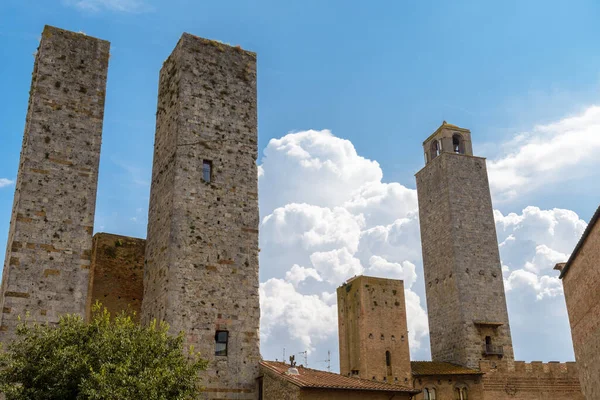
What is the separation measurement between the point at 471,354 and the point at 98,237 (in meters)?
23.2

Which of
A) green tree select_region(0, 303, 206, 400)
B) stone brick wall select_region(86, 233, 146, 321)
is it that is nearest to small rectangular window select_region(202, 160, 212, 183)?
stone brick wall select_region(86, 233, 146, 321)

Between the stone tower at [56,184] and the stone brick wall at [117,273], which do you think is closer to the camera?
the stone tower at [56,184]

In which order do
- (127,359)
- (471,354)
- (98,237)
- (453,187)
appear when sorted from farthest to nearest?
(453,187) → (471,354) → (98,237) → (127,359)

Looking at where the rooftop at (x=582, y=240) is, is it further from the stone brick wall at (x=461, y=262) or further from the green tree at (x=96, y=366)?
the stone brick wall at (x=461, y=262)

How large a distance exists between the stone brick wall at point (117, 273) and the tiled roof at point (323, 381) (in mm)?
5589

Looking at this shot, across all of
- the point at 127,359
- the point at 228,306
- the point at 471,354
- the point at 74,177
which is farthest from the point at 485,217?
the point at 127,359

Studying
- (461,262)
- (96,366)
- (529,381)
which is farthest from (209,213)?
(529,381)

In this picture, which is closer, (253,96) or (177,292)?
(177,292)

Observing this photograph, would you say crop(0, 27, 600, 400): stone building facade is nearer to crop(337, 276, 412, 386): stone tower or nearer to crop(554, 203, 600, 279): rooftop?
crop(554, 203, 600, 279): rooftop

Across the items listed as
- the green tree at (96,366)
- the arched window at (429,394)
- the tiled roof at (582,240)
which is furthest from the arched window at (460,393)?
the green tree at (96,366)

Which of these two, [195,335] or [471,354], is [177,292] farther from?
[471,354]

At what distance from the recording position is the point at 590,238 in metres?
19.1

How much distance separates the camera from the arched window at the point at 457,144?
43812mm

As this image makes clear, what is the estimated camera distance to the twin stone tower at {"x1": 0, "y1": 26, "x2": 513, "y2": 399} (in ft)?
62.8
